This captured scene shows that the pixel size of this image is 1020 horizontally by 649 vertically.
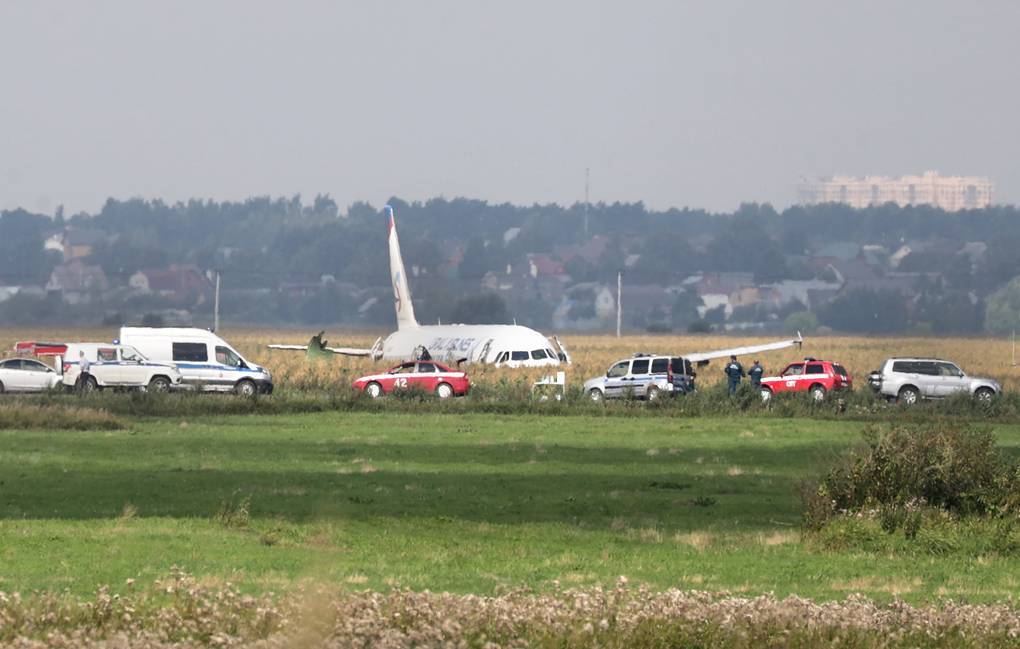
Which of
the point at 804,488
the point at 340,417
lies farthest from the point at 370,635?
the point at 340,417

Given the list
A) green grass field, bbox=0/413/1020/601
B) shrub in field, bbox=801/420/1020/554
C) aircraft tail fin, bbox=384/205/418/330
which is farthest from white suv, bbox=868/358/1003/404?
shrub in field, bbox=801/420/1020/554

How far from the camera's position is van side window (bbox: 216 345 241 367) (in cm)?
6062

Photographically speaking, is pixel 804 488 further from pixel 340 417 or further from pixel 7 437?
pixel 340 417

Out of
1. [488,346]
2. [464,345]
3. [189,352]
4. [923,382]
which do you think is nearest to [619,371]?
[923,382]

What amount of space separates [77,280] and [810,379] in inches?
4645

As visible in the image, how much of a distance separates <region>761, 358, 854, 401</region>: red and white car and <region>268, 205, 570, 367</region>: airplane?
1637 cm

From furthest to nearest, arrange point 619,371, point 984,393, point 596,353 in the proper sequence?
point 596,353, point 984,393, point 619,371

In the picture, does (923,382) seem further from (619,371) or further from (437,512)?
(437,512)

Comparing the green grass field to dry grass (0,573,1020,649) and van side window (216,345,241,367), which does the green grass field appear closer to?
dry grass (0,573,1020,649)

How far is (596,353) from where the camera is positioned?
109 m

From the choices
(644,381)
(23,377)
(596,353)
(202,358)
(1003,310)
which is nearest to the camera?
(644,381)

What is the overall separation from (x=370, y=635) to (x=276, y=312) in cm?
16550

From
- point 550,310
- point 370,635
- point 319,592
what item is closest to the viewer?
point 319,592

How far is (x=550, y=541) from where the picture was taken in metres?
22.6
